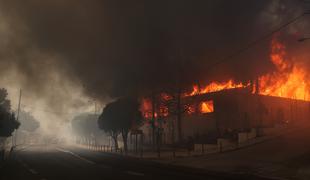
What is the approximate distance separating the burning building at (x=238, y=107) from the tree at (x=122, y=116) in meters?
2.97

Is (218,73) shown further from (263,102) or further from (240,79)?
(263,102)

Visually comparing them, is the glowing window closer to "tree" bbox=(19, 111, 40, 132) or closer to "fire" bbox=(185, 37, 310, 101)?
"fire" bbox=(185, 37, 310, 101)

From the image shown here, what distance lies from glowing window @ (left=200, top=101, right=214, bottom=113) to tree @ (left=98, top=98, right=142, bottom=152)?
1028 cm

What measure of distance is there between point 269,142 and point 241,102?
53.1ft

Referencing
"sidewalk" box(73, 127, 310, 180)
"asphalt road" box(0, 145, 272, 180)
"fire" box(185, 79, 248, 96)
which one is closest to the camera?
"asphalt road" box(0, 145, 272, 180)

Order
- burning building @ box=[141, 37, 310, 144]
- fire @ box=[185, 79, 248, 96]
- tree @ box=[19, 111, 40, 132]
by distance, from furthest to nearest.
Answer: tree @ box=[19, 111, 40, 132] → fire @ box=[185, 79, 248, 96] → burning building @ box=[141, 37, 310, 144]

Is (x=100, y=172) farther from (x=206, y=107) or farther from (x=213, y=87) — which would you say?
(x=213, y=87)

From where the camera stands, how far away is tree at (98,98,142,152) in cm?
4791

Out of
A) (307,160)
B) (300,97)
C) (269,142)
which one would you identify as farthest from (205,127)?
(307,160)

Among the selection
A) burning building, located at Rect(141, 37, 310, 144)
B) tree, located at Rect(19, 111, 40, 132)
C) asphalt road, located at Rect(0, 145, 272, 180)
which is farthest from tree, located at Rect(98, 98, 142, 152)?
tree, located at Rect(19, 111, 40, 132)

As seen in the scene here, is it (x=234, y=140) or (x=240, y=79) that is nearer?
(x=234, y=140)

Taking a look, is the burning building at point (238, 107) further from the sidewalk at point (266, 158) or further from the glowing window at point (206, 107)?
the sidewalk at point (266, 158)

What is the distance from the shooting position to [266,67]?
6275 centimetres

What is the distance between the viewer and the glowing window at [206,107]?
50594 millimetres
